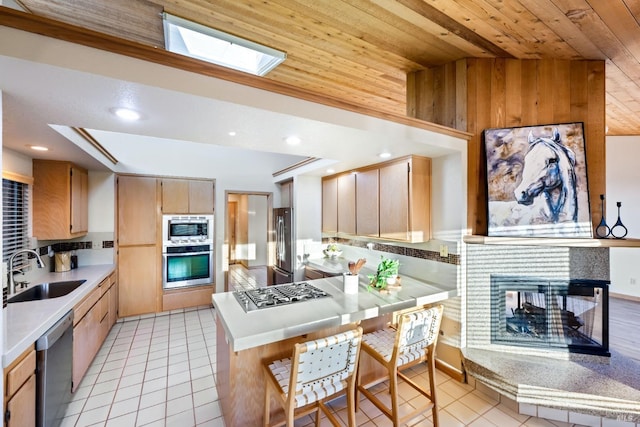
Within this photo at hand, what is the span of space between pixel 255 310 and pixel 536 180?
250 cm

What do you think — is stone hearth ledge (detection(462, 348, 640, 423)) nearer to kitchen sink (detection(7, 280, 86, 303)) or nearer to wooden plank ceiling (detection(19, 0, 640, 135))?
wooden plank ceiling (detection(19, 0, 640, 135))

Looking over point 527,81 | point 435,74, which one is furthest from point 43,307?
point 527,81

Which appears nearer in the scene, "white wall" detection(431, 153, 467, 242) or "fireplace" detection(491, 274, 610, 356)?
"fireplace" detection(491, 274, 610, 356)

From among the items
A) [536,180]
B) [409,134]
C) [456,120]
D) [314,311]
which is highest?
[456,120]

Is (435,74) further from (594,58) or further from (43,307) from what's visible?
(43,307)

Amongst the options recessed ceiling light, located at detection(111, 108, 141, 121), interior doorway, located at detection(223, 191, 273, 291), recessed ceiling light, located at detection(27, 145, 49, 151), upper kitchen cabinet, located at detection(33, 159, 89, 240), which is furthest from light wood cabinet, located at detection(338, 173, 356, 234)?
interior doorway, located at detection(223, 191, 273, 291)

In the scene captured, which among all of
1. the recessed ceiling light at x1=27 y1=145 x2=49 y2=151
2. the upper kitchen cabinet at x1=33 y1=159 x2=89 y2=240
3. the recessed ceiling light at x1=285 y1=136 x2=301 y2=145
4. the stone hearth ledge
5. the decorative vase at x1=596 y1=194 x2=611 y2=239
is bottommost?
the stone hearth ledge

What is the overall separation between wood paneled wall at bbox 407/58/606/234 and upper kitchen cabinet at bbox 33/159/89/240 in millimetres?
3997

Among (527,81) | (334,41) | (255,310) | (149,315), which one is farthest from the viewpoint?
(149,315)

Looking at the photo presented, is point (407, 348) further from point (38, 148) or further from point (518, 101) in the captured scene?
point (38, 148)

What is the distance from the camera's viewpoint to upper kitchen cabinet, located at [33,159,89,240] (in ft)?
9.11

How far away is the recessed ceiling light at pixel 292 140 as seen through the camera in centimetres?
203

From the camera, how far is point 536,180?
2275 mm

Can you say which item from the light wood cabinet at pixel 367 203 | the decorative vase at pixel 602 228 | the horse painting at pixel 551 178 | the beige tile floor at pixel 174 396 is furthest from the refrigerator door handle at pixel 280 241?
the decorative vase at pixel 602 228
